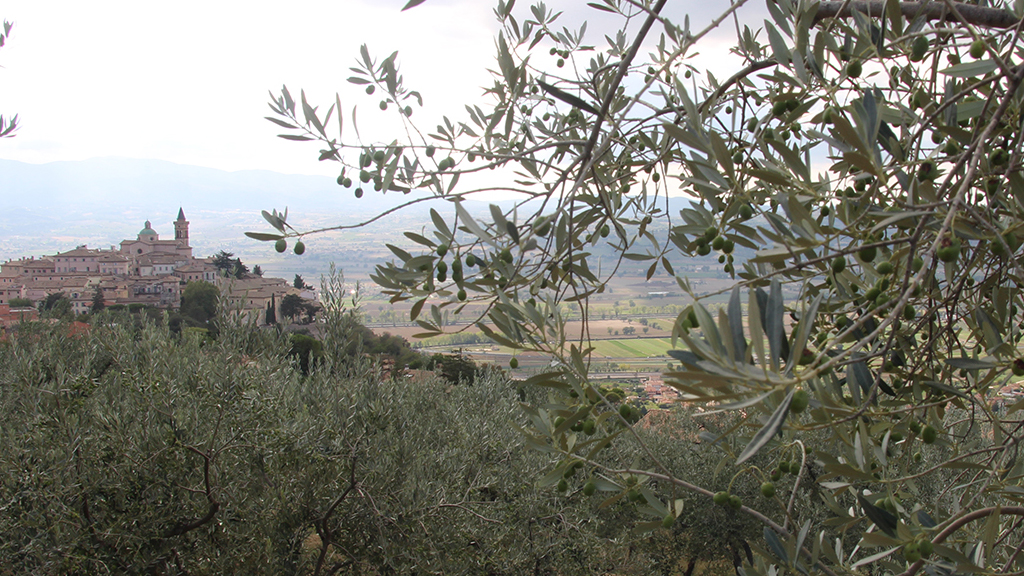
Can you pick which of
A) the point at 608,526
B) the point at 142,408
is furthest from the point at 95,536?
the point at 608,526

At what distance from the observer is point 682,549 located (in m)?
10.8

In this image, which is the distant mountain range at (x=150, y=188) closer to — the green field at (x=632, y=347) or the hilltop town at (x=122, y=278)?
the hilltop town at (x=122, y=278)

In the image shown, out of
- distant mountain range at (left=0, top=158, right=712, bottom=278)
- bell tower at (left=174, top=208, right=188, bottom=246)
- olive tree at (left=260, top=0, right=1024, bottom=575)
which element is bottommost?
olive tree at (left=260, top=0, right=1024, bottom=575)

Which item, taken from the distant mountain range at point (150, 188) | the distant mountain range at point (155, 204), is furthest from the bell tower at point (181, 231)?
the distant mountain range at point (150, 188)

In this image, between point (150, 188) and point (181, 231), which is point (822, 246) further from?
point (150, 188)

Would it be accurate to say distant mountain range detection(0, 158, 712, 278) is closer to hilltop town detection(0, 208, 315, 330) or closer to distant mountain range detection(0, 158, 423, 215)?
distant mountain range detection(0, 158, 423, 215)

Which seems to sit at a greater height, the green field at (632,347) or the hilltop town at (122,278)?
the hilltop town at (122,278)

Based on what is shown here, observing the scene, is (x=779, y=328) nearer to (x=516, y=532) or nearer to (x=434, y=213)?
(x=434, y=213)

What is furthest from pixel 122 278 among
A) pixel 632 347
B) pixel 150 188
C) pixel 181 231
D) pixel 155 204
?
pixel 150 188

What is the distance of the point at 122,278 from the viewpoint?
30.7m

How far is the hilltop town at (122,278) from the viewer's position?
23766 mm

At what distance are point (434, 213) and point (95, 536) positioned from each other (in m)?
3.76

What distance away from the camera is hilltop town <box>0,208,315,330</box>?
936 inches

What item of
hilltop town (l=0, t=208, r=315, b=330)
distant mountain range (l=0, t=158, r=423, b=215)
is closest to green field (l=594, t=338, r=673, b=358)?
hilltop town (l=0, t=208, r=315, b=330)
